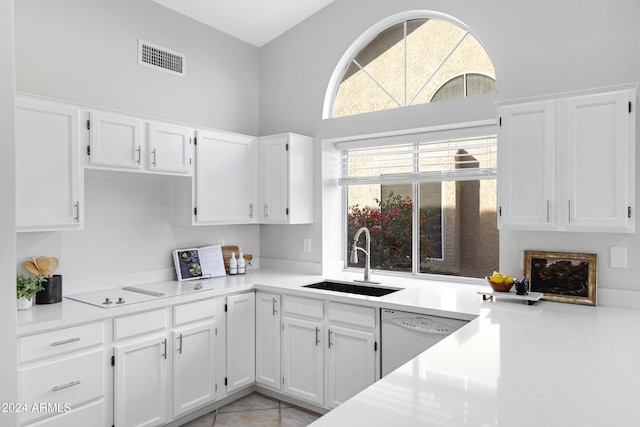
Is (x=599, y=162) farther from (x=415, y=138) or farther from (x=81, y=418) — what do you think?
(x=81, y=418)

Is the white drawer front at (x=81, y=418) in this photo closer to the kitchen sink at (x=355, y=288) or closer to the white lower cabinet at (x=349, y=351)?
the white lower cabinet at (x=349, y=351)

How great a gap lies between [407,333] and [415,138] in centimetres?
161

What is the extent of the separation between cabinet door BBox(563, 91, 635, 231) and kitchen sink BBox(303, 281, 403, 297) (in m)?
1.31

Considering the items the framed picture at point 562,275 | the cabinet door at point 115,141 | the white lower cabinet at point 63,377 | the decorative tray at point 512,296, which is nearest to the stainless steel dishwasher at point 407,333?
the decorative tray at point 512,296

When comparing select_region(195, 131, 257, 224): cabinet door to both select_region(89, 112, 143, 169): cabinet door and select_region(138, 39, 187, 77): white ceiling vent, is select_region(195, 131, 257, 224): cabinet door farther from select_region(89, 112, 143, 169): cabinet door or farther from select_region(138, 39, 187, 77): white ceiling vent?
select_region(138, 39, 187, 77): white ceiling vent

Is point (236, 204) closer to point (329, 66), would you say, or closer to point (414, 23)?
point (329, 66)

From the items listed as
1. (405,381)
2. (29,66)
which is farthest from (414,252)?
(29,66)

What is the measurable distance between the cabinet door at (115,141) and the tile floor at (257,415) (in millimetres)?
1839

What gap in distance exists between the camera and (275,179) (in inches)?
147

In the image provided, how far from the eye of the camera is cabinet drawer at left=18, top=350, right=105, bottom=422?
7.02ft

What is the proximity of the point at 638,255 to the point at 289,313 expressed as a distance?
7.36 feet

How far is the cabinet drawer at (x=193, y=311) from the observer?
2.84 meters

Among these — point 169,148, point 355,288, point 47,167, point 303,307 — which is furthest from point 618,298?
point 47,167

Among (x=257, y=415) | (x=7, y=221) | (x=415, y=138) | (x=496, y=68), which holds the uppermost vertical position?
(x=496, y=68)
